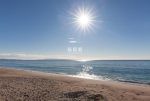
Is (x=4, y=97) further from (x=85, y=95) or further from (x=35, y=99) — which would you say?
(x=85, y=95)

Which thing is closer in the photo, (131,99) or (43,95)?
(43,95)

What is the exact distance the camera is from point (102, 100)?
13953mm

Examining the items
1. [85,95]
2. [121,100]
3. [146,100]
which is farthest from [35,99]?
[146,100]

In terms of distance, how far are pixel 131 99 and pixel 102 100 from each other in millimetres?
3196

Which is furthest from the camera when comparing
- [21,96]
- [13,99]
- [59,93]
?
[59,93]

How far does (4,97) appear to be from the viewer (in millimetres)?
13938

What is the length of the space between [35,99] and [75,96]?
272 cm

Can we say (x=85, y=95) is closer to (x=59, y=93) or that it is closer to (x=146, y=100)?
(x=59, y=93)

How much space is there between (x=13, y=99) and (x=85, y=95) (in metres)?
4.69

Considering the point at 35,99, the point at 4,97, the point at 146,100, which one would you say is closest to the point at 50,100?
the point at 35,99

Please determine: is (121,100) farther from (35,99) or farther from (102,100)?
(35,99)

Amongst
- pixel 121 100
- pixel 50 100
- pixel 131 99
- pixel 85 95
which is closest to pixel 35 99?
pixel 50 100

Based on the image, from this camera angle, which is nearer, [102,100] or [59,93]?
[102,100]

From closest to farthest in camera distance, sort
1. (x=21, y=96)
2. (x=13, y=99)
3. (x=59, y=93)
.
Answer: (x=13, y=99) → (x=21, y=96) → (x=59, y=93)
